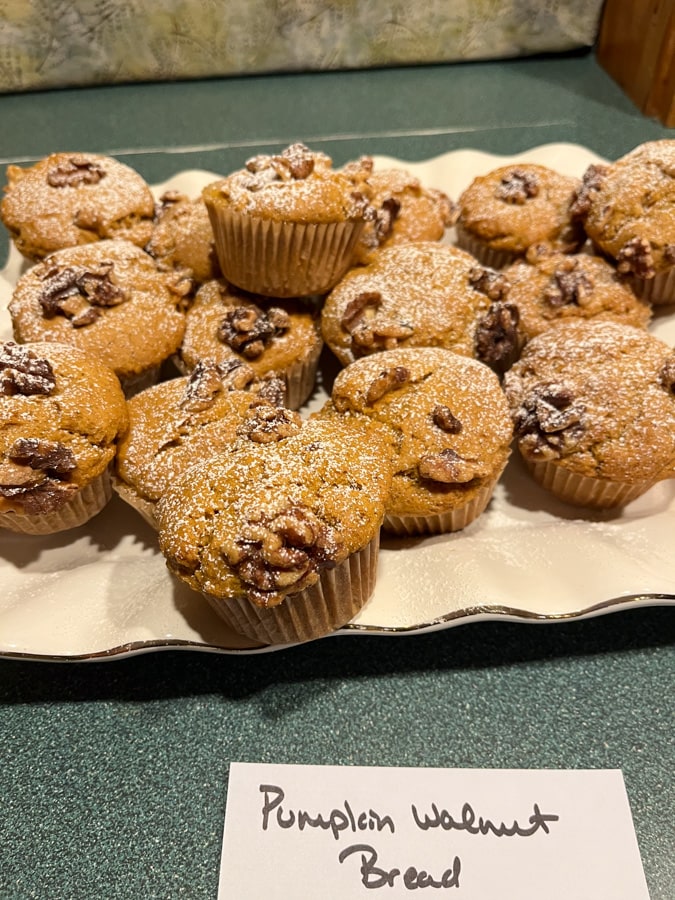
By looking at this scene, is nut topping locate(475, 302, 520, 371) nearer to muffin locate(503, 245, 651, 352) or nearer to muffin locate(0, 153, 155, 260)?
muffin locate(503, 245, 651, 352)

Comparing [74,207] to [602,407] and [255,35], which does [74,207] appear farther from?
[255,35]

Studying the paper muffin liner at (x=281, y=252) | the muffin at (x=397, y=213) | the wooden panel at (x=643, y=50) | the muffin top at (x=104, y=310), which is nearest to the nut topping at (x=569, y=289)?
the muffin at (x=397, y=213)

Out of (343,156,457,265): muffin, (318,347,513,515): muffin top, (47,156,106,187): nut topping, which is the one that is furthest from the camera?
(47,156,106,187): nut topping

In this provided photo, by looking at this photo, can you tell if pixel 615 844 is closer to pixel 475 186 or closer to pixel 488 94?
pixel 475 186

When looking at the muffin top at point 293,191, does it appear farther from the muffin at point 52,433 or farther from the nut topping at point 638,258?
the nut topping at point 638,258

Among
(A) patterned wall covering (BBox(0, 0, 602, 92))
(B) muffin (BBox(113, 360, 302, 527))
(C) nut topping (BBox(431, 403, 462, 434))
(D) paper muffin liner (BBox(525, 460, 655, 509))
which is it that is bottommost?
(D) paper muffin liner (BBox(525, 460, 655, 509))

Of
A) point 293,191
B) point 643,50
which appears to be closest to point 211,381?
point 293,191

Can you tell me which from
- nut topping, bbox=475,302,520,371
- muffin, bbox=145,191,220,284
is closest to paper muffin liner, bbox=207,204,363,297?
muffin, bbox=145,191,220,284
